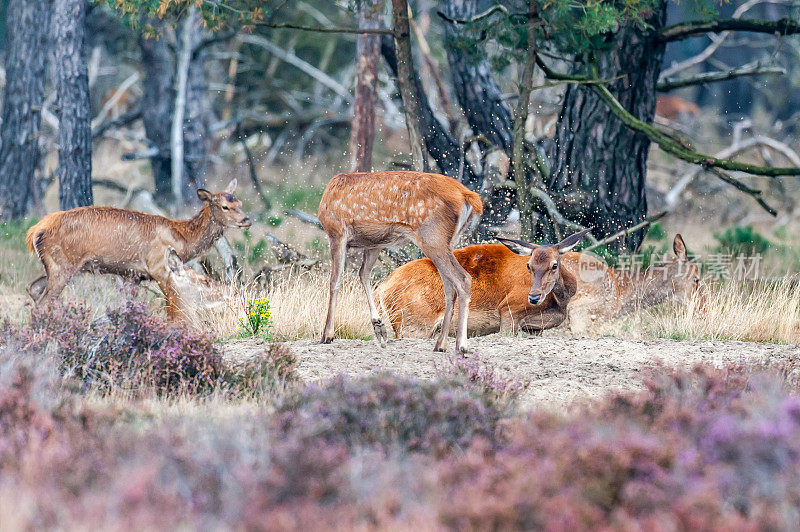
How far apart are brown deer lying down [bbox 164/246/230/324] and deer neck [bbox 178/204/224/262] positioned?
0.15 metres

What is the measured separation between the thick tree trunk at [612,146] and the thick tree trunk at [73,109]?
6034mm

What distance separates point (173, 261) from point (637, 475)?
20.3 feet

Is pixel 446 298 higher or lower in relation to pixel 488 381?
higher

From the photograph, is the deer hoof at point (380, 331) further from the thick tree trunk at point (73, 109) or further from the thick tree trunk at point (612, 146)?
the thick tree trunk at point (73, 109)

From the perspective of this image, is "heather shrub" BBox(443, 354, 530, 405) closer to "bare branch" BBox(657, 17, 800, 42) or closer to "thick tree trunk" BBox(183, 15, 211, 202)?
"bare branch" BBox(657, 17, 800, 42)

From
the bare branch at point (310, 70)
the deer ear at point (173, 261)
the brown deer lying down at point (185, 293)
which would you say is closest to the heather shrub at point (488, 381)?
the brown deer lying down at point (185, 293)

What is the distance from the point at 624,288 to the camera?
951cm

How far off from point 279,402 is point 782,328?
18.8 feet

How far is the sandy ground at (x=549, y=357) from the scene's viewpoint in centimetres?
703

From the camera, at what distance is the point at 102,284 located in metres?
11.2

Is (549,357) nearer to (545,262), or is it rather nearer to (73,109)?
(545,262)

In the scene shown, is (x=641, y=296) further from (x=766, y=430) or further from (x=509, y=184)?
(x=766, y=430)

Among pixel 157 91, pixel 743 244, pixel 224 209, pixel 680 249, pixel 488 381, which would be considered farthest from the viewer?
pixel 157 91

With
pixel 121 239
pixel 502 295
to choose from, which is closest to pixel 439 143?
pixel 502 295
